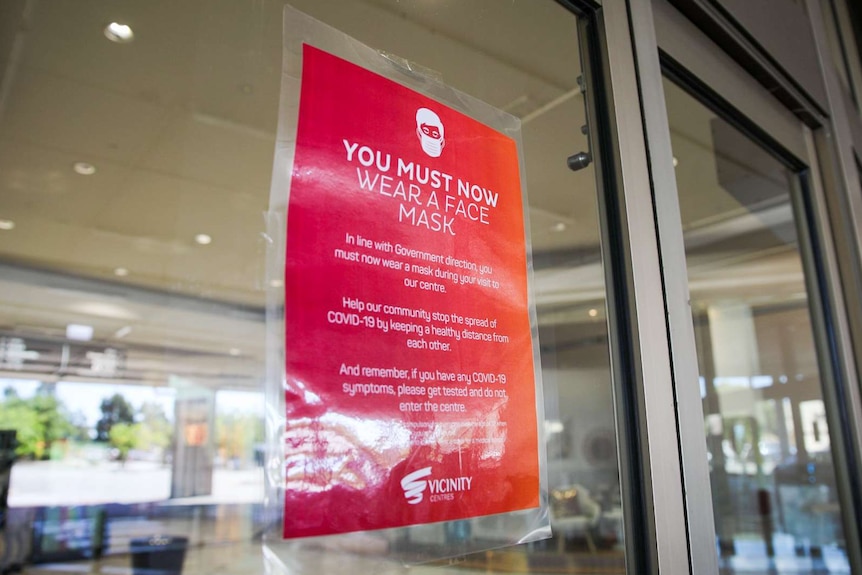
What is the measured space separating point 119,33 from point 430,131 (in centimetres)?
157

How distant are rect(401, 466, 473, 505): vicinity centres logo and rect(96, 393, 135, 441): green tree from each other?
8880mm

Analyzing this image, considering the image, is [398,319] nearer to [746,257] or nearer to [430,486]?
[430,486]

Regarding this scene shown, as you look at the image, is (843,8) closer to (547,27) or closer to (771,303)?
(771,303)

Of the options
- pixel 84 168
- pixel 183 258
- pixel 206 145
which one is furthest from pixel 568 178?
pixel 183 258

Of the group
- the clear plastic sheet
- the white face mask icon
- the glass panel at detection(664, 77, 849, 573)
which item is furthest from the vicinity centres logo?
the glass panel at detection(664, 77, 849, 573)

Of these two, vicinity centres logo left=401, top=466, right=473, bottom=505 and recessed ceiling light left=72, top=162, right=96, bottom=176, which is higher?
recessed ceiling light left=72, top=162, right=96, bottom=176

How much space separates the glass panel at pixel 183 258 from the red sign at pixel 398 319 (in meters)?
0.06

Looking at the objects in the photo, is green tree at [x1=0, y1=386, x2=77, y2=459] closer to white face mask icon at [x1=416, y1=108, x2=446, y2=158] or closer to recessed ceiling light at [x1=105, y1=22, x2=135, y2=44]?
recessed ceiling light at [x1=105, y1=22, x2=135, y2=44]

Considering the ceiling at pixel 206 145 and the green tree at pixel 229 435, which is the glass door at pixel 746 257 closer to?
the ceiling at pixel 206 145

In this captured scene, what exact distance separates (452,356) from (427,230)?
14 cm

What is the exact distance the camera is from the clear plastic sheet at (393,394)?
0.54 m

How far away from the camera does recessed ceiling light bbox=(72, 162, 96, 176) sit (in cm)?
358

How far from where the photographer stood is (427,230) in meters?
0.68

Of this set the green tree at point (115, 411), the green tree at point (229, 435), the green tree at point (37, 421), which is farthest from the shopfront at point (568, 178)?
the green tree at point (229, 435)
